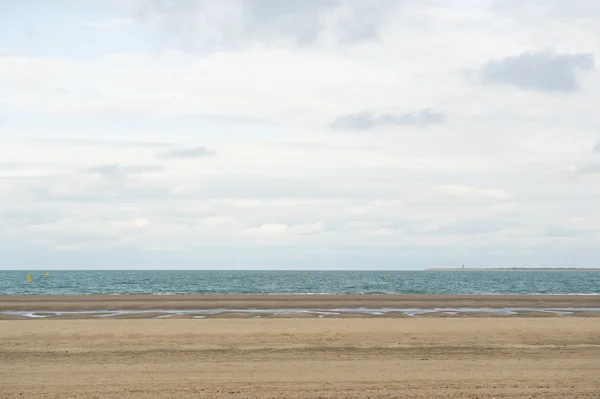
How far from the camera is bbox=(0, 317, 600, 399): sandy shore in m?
14.7

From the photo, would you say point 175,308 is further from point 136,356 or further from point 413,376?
point 413,376

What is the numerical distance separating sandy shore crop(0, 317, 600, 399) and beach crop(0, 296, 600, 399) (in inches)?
1.6

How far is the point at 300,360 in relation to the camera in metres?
18.6

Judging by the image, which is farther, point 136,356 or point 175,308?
point 175,308

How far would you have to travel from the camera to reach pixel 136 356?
1942 centimetres

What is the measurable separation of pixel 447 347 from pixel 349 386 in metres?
7.53

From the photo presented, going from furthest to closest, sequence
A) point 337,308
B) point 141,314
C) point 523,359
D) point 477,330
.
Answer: point 337,308 → point 141,314 → point 477,330 → point 523,359

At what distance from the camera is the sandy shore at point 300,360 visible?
14.7 meters

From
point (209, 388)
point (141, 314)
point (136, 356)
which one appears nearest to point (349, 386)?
point (209, 388)

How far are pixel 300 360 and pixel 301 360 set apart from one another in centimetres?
3

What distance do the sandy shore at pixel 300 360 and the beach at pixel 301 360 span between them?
0.04 meters

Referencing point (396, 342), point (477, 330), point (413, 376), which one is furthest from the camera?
point (477, 330)

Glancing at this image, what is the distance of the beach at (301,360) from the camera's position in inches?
578

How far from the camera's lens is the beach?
14.7 metres
